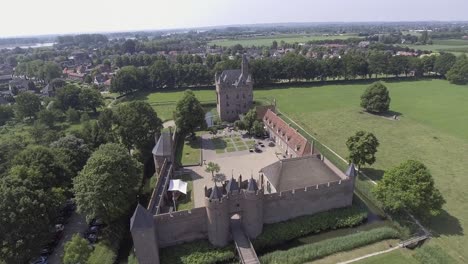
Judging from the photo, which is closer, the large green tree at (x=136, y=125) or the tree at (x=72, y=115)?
the large green tree at (x=136, y=125)

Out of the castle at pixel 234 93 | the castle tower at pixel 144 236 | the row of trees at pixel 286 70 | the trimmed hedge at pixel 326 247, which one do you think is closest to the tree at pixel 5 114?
the row of trees at pixel 286 70

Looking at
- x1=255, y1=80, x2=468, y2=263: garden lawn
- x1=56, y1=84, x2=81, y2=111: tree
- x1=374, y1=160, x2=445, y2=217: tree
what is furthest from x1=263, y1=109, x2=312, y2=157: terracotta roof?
x1=56, y1=84, x2=81, y2=111: tree

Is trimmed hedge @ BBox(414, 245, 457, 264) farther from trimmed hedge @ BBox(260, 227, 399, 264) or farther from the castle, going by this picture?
the castle

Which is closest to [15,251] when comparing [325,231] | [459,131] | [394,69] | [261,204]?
[261,204]

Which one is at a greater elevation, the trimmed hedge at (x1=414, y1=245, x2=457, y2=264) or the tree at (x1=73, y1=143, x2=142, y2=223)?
the tree at (x1=73, y1=143, x2=142, y2=223)

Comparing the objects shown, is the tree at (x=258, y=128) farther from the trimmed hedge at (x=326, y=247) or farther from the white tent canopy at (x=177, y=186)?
the trimmed hedge at (x=326, y=247)
